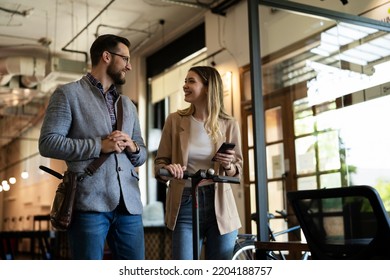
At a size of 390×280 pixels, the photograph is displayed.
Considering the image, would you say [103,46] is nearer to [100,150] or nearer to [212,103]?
[100,150]

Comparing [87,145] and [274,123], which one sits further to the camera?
[274,123]

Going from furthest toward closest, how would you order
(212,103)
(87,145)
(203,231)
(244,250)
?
(244,250) → (212,103) → (203,231) → (87,145)

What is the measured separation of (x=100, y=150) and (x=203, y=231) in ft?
2.09

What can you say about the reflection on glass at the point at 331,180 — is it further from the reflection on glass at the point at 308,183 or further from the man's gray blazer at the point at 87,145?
the man's gray blazer at the point at 87,145

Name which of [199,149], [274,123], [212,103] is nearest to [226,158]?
[199,149]

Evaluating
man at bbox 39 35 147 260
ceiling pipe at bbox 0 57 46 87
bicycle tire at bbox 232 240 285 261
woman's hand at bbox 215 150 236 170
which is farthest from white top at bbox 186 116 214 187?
ceiling pipe at bbox 0 57 46 87

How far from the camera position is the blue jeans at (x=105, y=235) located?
1.83 m

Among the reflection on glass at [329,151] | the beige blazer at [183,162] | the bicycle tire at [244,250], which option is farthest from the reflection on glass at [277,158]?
the beige blazer at [183,162]

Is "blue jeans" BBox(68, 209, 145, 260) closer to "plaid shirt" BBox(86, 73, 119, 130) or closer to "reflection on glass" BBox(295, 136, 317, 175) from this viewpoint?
"plaid shirt" BBox(86, 73, 119, 130)

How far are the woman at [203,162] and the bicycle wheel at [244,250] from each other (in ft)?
4.84

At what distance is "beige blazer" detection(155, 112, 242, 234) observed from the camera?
2.22 meters

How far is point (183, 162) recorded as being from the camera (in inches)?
89.1

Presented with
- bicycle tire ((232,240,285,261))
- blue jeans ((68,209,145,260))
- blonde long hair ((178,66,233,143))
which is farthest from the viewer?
bicycle tire ((232,240,285,261))
